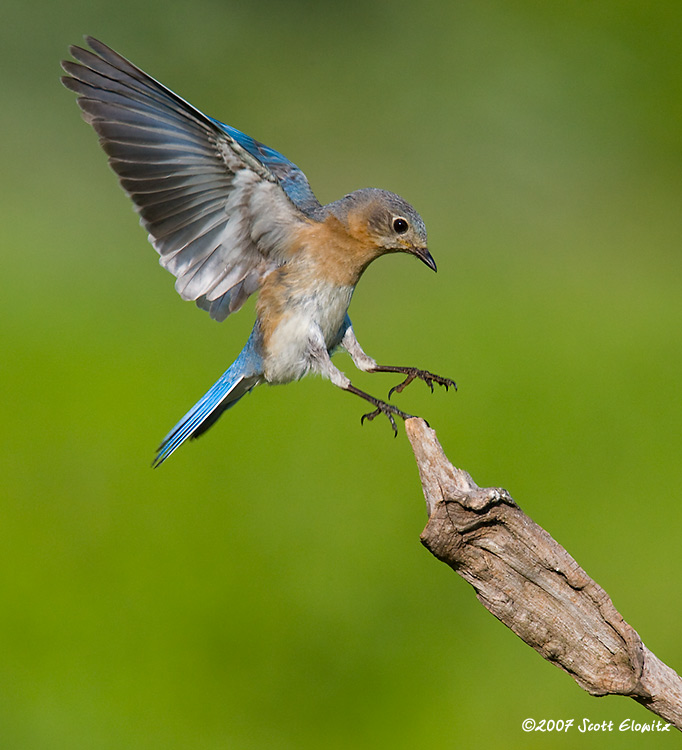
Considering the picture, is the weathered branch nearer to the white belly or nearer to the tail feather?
the white belly

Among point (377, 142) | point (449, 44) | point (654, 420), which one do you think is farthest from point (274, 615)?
point (449, 44)

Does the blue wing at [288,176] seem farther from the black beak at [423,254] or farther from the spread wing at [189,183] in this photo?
the black beak at [423,254]

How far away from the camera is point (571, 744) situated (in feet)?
17.8

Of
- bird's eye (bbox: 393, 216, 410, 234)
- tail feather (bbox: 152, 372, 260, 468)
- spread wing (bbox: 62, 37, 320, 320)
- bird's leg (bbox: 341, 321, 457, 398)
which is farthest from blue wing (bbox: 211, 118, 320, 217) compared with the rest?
tail feather (bbox: 152, 372, 260, 468)

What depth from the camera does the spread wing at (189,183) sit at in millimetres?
3525

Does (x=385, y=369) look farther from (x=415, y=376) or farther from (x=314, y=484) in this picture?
(x=314, y=484)

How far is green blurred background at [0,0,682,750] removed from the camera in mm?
5496

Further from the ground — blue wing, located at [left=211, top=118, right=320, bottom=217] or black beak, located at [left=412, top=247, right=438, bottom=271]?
blue wing, located at [left=211, top=118, right=320, bottom=217]

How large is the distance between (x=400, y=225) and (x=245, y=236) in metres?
0.55

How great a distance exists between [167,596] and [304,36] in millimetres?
9131

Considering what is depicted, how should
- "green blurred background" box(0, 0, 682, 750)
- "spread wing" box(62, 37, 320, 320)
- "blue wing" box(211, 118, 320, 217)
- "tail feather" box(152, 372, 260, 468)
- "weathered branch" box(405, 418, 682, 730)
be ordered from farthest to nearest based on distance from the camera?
"green blurred background" box(0, 0, 682, 750), "blue wing" box(211, 118, 320, 217), "tail feather" box(152, 372, 260, 468), "spread wing" box(62, 37, 320, 320), "weathered branch" box(405, 418, 682, 730)

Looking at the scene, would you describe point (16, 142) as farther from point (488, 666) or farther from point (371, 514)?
point (488, 666)

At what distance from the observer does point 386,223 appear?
12.6 feet

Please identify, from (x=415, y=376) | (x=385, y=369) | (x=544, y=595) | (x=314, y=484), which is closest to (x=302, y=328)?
(x=385, y=369)
